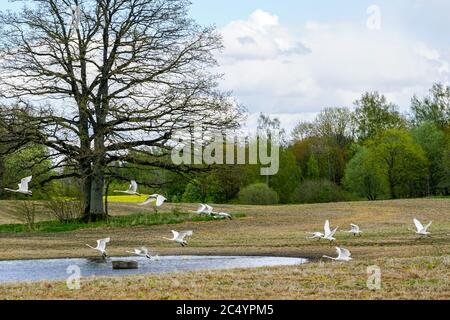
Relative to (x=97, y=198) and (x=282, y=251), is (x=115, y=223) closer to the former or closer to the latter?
(x=97, y=198)

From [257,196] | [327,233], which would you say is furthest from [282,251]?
[257,196]

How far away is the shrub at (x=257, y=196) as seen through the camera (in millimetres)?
69062

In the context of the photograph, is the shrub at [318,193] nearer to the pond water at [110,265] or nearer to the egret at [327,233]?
the egret at [327,233]

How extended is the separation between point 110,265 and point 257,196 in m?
47.6

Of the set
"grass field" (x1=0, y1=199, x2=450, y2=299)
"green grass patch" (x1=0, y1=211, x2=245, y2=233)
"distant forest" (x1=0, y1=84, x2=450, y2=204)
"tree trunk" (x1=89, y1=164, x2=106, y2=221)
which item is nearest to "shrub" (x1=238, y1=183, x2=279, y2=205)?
"distant forest" (x1=0, y1=84, x2=450, y2=204)

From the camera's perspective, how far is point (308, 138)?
94438 millimetres

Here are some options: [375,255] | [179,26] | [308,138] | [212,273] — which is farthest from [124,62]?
[308,138]

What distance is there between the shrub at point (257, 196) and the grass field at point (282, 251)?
17.0 m

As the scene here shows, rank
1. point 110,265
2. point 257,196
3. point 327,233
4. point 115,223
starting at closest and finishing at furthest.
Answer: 1. point 110,265
2. point 327,233
3. point 115,223
4. point 257,196

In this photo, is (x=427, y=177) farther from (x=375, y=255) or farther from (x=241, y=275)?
(x=241, y=275)

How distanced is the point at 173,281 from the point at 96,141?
25024 millimetres

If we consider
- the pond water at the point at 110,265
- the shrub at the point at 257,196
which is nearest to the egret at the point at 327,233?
the pond water at the point at 110,265

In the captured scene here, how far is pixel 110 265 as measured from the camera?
2180cm

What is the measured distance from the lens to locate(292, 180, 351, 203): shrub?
236ft
